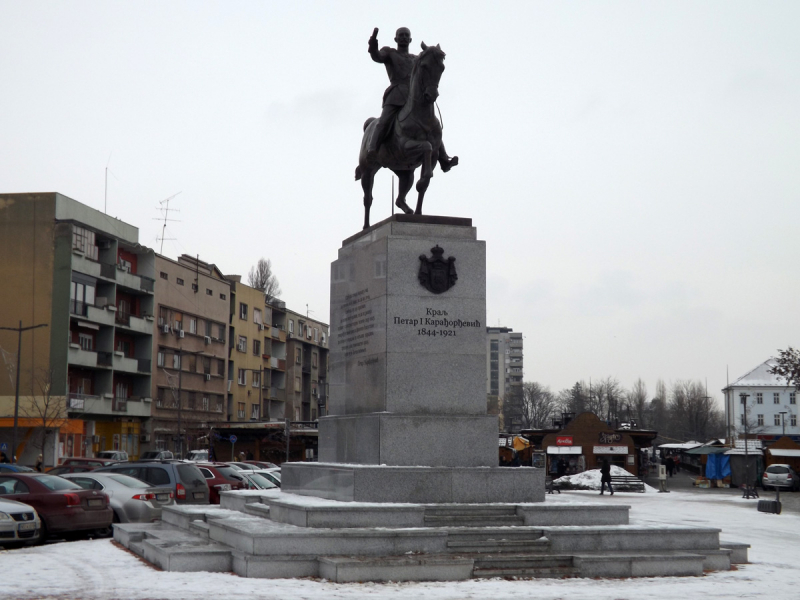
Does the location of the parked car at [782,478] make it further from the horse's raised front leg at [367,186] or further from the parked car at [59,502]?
the parked car at [59,502]

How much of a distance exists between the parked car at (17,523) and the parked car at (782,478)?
141 ft

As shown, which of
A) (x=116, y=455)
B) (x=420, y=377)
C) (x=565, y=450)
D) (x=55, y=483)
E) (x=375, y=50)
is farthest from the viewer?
(x=565, y=450)

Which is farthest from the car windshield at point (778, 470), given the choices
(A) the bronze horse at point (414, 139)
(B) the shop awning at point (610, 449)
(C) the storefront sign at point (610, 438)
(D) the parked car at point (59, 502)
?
(D) the parked car at point (59, 502)

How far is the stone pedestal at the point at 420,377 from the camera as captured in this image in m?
14.1

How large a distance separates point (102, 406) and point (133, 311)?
8.54 m

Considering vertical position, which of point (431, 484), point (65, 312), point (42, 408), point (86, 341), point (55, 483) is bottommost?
point (55, 483)

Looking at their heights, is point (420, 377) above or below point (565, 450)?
above

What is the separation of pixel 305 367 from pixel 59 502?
80951 mm

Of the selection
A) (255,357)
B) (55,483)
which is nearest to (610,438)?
(255,357)

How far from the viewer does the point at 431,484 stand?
Result: 13.8 metres

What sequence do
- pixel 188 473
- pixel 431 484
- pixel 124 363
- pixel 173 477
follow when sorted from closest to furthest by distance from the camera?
pixel 431 484 → pixel 173 477 → pixel 188 473 → pixel 124 363

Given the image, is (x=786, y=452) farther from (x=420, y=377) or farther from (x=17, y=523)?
(x=17, y=523)

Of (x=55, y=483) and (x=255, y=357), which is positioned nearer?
(x=55, y=483)

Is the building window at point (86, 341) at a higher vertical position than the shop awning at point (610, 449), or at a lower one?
higher
